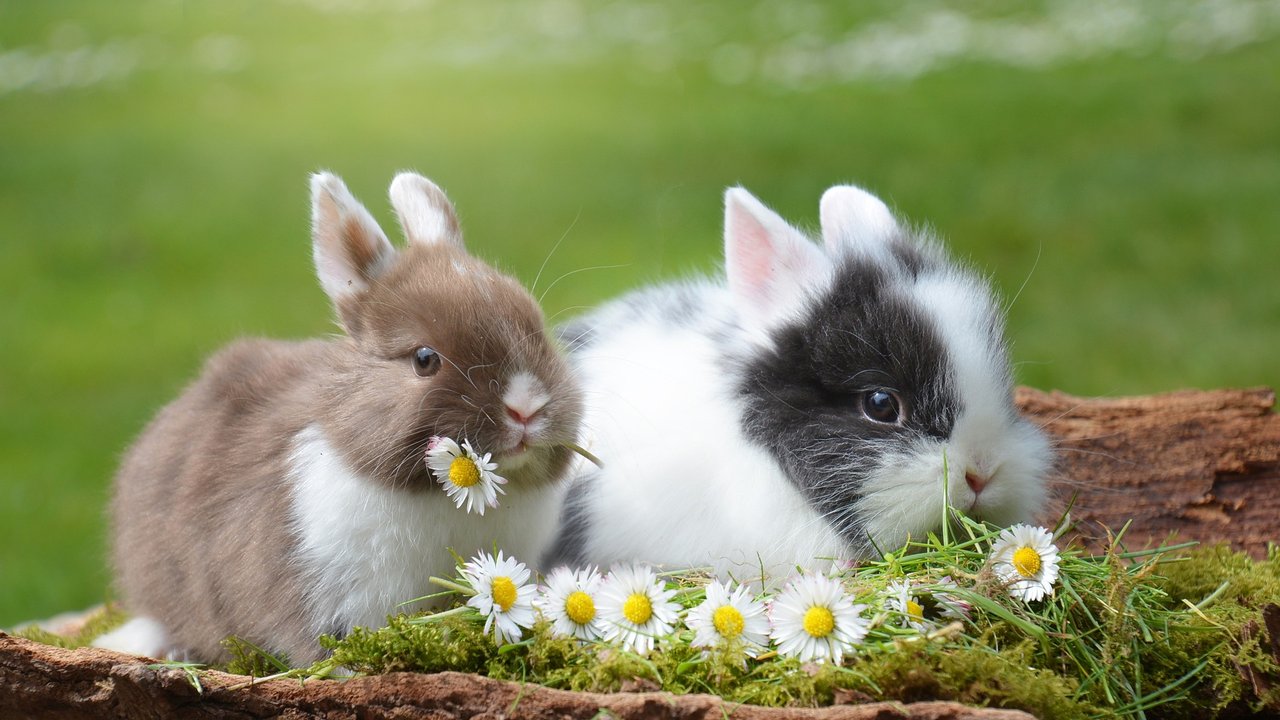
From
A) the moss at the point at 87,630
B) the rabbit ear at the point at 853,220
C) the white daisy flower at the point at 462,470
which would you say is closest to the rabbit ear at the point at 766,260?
the rabbit ear at the point at 853,220

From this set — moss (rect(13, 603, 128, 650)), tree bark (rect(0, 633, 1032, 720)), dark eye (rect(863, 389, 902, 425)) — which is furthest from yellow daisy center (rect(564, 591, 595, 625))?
moss (rect(13, 603, 128, 650))

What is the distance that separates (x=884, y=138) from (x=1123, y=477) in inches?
153

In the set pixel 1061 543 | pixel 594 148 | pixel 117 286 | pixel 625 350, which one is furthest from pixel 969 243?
pixel 117 286

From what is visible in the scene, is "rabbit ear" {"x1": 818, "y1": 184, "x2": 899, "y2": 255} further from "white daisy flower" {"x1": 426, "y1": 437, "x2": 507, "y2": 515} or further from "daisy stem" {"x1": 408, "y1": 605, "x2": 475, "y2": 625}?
"daisy stem" {"x1": 408, "y1": 605, "x2": 475, "y2": 625}

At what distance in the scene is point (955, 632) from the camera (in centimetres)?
256

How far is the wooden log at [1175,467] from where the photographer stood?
12.8ft

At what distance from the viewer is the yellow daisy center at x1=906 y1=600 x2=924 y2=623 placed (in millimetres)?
2625

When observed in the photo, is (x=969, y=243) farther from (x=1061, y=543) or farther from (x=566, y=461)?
(x=566, y=461)

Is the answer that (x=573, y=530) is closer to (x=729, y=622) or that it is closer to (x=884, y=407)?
(x=729, y=622)

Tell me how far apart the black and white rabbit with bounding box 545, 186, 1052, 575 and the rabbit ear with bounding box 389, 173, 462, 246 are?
21.5 inches

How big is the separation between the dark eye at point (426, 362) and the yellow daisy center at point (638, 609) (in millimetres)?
674

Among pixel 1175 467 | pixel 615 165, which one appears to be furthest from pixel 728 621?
pixel 615 165

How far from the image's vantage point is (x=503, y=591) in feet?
8.62

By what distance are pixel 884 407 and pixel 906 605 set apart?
1.62ft
